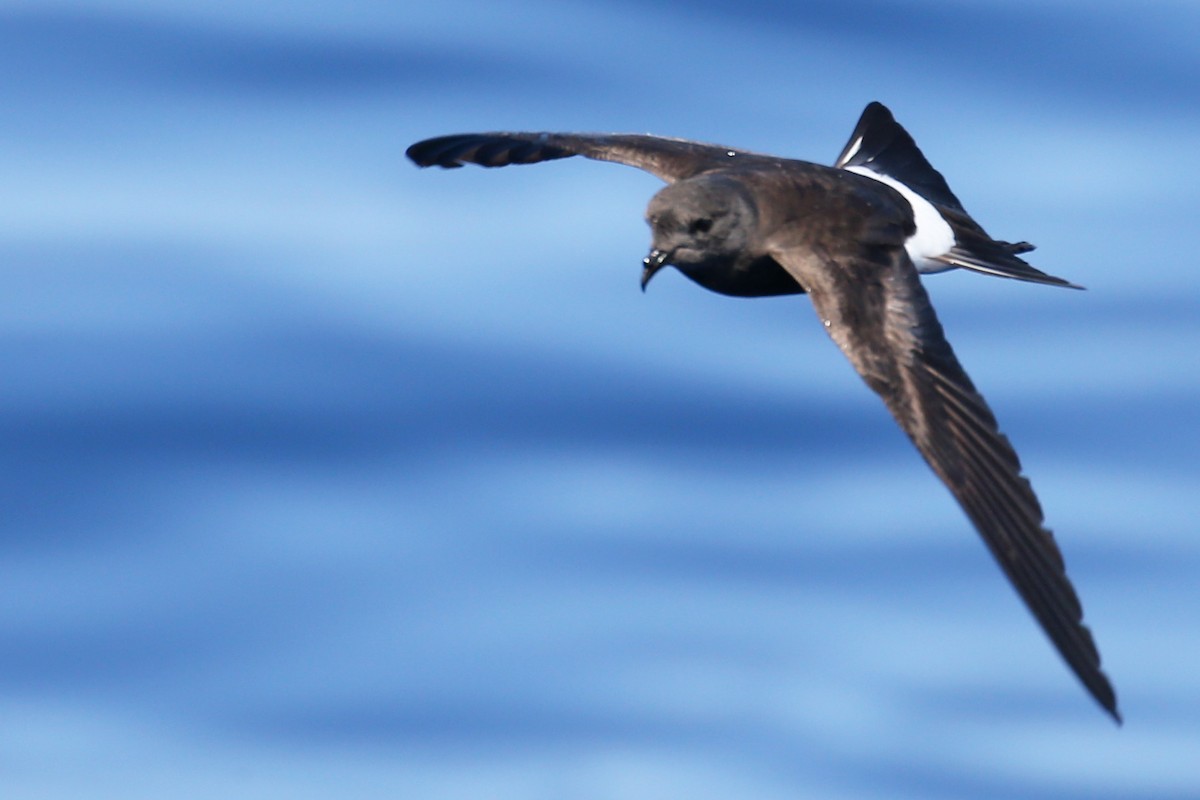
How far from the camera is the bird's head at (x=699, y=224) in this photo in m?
6.39

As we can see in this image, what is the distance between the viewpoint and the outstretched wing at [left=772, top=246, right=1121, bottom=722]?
548 centimetres

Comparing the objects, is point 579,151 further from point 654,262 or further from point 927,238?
point 927,238

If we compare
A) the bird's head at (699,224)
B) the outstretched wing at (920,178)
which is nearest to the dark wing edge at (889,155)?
the outstretched wing at (920,178)

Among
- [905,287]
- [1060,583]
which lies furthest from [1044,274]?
[1060,583]

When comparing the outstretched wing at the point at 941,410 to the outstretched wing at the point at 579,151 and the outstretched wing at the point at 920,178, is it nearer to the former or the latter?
the outstretched wing at the point at 920,178

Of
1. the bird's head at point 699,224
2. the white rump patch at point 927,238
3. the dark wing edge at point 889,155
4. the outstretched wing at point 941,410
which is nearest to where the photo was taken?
the outstretched wing at point 941,410

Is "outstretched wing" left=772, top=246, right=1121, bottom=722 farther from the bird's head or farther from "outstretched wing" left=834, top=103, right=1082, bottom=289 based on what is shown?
"outstretched wing" left=834, top=103, right=1082, bottom=289

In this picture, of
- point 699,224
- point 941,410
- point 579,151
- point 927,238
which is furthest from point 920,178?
point 941,410

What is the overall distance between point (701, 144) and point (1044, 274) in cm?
144

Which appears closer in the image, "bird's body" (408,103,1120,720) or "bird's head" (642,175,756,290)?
"bird's body" (408,103,1120,720)

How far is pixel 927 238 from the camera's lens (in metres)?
6.93

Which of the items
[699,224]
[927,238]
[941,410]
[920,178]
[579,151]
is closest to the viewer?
[941,410]

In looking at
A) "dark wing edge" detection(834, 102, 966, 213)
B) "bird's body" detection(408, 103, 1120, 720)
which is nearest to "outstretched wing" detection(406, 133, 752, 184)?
"bird's body" detection(408, 103, 1120, 720)

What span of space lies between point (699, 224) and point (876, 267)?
23.3 inches
